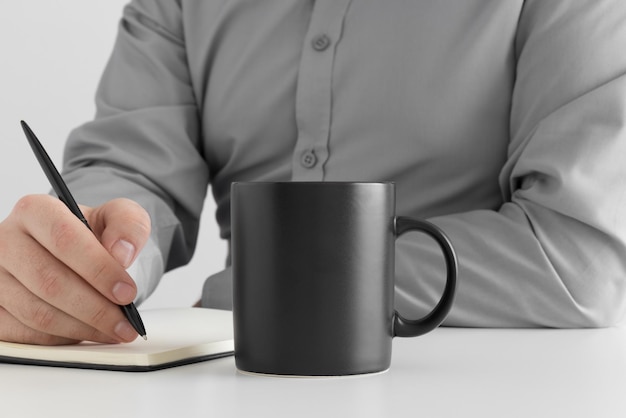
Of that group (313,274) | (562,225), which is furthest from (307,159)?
(313,274)

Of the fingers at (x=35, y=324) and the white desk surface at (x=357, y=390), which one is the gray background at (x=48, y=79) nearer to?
the fingers at (x=35, y=324)

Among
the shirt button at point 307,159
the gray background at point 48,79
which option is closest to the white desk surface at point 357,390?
the shirt button at point 307,159

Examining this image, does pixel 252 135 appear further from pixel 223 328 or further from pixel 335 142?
pixel 223 328

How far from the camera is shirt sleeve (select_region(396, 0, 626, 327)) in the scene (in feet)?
2.97

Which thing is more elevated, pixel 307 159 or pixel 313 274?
pixel 313 274

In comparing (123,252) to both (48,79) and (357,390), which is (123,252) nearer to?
(357,390)

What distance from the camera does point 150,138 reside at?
3.98 ft

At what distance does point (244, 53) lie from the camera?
1224 mm

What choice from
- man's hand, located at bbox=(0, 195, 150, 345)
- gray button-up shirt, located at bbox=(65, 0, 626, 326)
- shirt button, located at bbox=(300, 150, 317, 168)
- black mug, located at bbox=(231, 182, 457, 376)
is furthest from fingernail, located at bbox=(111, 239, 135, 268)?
shirt button, located at bbox=(300, 150, 317, 168)

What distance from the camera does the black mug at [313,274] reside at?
1.86 feet

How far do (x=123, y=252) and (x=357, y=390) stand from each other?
0.72 feet

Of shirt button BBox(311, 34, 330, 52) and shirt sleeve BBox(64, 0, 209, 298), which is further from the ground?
shirt button BBox(311, 34, 330, 52)

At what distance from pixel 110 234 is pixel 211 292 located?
0.95 feet

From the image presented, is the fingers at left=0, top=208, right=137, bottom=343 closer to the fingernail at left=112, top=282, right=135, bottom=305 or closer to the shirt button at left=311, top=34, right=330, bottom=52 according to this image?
the fingernail at left=112, top=282, right=135, bottom=305
